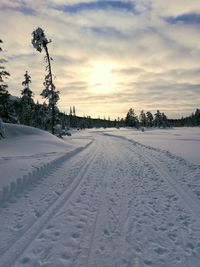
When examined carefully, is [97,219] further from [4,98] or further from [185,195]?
[4,98]

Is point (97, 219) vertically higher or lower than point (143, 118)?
lower

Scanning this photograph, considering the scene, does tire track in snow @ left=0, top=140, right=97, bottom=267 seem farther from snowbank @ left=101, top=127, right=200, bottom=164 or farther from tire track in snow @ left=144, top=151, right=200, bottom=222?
snowbank @ left=101, top=127, right=200, bottom=164

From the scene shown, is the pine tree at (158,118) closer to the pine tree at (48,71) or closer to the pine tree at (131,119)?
the pine tree at (131,119)

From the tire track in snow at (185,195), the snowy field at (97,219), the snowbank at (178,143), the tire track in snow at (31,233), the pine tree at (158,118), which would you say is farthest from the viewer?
the pine tree at (158,118)

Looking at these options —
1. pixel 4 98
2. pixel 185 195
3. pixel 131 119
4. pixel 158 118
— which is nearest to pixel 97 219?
pixel 185 195

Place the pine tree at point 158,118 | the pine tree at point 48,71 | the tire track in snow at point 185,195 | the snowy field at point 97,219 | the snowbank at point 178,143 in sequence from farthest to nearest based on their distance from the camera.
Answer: the pine tree at point 158,118, the pine tree at point 48,71, the snowbank at point 178,143, the tire track in snow at point 185,195, the snowy field at point 97,219

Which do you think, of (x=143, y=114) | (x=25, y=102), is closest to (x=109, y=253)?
(x=25, y=102)

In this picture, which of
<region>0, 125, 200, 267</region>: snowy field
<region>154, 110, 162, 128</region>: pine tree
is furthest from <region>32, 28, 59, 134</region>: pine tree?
<region>154, 110, 162, 128</region>: pine tree

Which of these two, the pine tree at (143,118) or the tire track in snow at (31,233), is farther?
the pine tree at (143,118)

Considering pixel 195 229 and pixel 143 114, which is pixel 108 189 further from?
pixel 143 114

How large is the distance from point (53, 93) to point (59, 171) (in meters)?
24.3

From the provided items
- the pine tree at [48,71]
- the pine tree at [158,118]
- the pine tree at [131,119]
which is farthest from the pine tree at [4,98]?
the pine tree at [158,118]

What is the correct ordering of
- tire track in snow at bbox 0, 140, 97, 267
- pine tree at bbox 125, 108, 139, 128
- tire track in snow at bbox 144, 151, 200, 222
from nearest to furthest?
tire track in snow at bbox 0, 140, 97, 267 → tire track in snow at bbox 144, 151, 200, 222 → pine tree at bbox 125, 108, 139, 128

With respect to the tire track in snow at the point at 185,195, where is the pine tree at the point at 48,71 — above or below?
above
